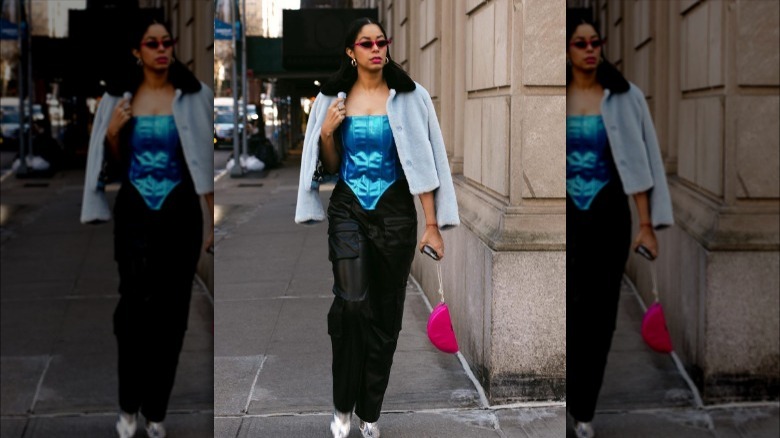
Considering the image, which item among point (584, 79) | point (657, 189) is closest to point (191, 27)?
point (584, 79)

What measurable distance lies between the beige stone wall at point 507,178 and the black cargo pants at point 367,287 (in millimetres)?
723

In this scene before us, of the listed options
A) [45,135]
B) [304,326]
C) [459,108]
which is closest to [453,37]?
[459,108]

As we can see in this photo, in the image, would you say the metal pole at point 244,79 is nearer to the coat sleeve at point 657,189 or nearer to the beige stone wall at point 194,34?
the beige stone wall at point 194,34

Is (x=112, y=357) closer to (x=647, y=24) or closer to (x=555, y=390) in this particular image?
(x=647, y=24)

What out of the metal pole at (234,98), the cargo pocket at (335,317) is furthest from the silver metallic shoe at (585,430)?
the cargo pocket at (335,317)

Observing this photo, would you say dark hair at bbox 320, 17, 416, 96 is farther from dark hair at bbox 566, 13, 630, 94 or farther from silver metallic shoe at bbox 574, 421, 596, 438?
silver metallic shoe at bbox 574, 421, 596, 438

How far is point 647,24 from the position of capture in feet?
5.24

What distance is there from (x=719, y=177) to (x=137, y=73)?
1.06 m

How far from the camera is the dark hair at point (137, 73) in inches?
70.5

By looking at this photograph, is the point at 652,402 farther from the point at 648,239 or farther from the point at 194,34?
the point at 194,34

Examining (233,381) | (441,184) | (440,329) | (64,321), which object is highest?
(441,184)

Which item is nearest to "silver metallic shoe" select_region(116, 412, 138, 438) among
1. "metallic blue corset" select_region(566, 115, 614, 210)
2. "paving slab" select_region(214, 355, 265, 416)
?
"metallic blue corset" select_region(566, 115, 614, 210)

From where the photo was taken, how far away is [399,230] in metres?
4.56

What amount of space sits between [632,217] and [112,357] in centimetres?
96
